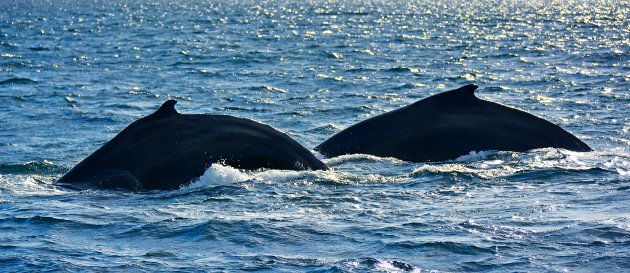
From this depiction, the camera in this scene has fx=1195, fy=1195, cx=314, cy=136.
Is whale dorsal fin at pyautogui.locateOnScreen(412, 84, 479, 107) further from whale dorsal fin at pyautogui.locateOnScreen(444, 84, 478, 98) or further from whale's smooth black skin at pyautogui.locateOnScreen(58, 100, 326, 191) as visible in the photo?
whale's smooth black skin at pyautogui.locateOnScreen(58, 100, 326, 191)

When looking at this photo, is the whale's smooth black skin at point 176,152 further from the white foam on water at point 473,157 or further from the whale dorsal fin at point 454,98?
the whale dorsal fin at point 454,98

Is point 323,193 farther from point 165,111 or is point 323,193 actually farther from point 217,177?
point 165,111

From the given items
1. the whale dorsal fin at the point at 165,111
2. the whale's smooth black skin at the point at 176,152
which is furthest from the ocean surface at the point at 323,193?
the whale dorsal fin at the point at 165,111

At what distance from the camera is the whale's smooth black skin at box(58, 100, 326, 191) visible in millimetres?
14719

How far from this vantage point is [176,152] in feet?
48.8

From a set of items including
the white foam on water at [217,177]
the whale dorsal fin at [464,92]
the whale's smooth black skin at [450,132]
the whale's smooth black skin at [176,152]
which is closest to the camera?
the whale's smooth black skin at [176,152]

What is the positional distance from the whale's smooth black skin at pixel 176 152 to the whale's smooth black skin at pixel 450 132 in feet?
6.19

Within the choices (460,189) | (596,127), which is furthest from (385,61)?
(460,189)

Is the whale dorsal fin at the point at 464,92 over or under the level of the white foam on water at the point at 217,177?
over

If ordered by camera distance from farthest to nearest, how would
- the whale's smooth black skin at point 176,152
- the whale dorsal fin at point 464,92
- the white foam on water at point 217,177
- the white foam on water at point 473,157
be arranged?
the whale dorsal fin at point 464,92, the white foam on water at point 473,157, the white foam on water at point 217,177, the whale's smooth black skin at point 176,152

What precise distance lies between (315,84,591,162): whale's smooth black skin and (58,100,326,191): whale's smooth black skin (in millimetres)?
1888

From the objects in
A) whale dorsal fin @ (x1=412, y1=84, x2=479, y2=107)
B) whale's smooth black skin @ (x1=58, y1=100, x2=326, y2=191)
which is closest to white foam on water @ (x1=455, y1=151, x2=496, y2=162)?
whale dorsal fin @ (x1=412, y1=84, x2=479, y2=107)

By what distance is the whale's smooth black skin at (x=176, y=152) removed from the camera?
48.3 ft

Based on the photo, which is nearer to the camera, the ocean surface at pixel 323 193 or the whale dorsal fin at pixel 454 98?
the ocean surface at pixel 323 193
